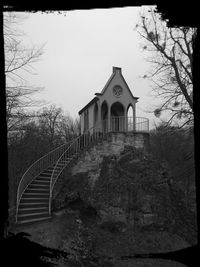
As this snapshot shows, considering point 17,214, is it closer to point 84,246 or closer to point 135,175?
point 84,246

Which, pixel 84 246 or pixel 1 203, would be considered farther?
pixel 84 246

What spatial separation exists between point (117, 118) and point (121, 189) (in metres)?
6.30

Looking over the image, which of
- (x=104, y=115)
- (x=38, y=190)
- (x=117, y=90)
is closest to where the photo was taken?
(x=38, y=190)

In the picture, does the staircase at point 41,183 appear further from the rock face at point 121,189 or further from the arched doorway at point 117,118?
the arched doorway at point 117,118

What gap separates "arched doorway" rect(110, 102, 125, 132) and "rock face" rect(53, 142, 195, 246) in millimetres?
2414

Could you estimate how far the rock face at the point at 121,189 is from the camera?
39.1 feet

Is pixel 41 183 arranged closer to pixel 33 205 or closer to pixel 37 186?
pixel 37 186

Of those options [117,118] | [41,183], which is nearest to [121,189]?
[41,183]

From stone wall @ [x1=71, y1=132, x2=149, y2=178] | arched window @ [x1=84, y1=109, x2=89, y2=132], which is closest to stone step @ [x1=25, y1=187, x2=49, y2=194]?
stone wall @ [x1=71, y1=132, x2=149, y2=178]

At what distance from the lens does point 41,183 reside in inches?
551

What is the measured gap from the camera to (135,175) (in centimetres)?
1352

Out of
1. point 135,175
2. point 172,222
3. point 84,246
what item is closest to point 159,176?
point 135,175

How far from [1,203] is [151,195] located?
40.2 feet

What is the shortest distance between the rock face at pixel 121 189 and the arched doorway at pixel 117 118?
2414mm
